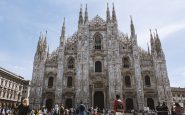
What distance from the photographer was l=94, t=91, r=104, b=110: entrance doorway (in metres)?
31.9

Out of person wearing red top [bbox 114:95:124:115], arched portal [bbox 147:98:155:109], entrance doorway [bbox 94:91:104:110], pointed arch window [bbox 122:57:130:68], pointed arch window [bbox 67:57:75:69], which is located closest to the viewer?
person wearing red top [bbox 114:95:124:115]

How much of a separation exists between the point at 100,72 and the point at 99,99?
434cm

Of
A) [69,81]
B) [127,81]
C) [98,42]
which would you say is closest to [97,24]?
[98,42]

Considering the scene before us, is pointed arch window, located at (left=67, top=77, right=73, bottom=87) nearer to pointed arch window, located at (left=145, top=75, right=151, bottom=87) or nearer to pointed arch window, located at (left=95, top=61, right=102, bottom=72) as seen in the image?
pointed arch window, located at (left=95, top=61, right=102, bottom=72)

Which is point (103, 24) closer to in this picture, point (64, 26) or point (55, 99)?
point (64, 26)

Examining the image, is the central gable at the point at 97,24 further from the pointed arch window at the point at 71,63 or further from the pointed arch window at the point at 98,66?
the pointed arch window at the point at 71,63

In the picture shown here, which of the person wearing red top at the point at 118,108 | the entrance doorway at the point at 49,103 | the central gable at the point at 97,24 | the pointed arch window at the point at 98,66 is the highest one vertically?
the central gable at the point at 97,24

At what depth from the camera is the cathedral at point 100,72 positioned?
103 feet

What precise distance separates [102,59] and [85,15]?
9.07 m

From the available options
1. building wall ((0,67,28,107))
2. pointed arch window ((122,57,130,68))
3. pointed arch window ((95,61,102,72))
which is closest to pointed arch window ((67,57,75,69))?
pointed arch window ((95,61,102,72))

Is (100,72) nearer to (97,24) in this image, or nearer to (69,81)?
(69,81)

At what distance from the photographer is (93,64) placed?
3375 cm

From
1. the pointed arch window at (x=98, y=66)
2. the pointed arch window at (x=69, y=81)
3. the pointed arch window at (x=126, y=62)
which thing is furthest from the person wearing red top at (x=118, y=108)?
the pointed arch window at (x=126, y=62)

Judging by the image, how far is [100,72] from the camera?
3306 centimetres
